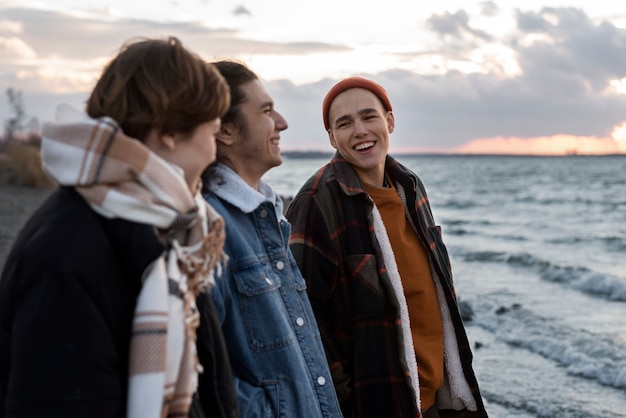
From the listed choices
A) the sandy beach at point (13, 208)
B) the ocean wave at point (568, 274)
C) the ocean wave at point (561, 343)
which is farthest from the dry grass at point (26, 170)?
the ocean wave at point (561, 343)

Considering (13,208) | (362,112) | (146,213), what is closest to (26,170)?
(13,208)

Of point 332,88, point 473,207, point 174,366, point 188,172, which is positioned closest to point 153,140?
point 188,172

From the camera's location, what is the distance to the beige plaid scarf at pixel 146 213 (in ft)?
5.88

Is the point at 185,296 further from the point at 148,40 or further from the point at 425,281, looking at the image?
the point at 425,281

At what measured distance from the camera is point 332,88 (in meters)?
4.10

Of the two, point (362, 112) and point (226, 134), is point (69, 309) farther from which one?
point (362, 112)

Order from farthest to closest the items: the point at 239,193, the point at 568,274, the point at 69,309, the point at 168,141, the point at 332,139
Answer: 1. the point at 568,274
2. the point at 332,139
3. the point at 239,193
4. the point at 168,141
5. the point at 69,309

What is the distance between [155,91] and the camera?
1921mm

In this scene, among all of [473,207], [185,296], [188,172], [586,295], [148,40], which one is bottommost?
[473,207]

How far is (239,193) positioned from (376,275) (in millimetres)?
983

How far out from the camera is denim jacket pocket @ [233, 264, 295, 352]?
2.83 m

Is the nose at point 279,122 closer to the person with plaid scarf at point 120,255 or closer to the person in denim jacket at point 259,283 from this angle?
the person in denim jacket at point 259,283

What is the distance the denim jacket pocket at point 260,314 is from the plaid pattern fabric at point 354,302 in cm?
80

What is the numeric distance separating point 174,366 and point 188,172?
0.46m
